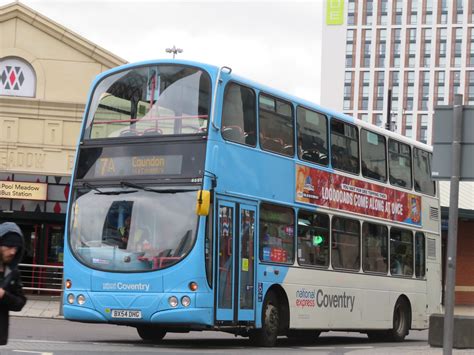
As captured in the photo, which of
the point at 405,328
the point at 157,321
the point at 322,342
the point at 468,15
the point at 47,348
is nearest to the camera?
the point at 47,348

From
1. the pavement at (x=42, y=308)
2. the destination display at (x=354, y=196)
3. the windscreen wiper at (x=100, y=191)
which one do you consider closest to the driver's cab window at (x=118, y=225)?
the windscreen wiper at (x=100, y=191)

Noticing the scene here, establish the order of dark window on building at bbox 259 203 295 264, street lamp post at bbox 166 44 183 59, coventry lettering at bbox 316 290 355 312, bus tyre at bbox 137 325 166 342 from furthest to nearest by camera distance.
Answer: street lamp post at bbox 166 44 183 59 < coventry lettering at bbox 316 290 355 312 < bus tyre at bbox 137 325 166 342 < dark window on building at bbox 259 203 295 264

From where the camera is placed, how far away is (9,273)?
7.41 metres

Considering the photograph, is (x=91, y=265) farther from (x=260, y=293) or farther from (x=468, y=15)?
(x=468, y=15)

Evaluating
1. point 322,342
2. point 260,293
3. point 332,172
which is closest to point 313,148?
point 332,172

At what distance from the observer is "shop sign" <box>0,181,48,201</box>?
115ft

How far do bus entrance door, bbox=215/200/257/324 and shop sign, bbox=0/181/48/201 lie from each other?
19.5m

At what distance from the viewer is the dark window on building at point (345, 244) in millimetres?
19438

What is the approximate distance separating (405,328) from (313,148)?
19.7 ft

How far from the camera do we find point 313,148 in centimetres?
1880

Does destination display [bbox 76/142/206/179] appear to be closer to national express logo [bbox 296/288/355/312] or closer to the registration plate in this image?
the registration plate

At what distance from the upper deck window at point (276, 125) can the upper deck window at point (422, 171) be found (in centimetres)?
574

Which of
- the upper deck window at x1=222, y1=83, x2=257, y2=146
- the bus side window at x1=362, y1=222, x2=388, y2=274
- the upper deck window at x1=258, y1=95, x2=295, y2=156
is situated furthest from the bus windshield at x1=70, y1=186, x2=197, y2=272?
the bus side window at x1=362, y1=222, x2=388, y2=274

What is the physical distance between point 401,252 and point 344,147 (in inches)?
138
